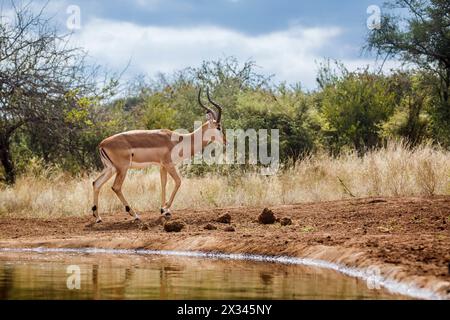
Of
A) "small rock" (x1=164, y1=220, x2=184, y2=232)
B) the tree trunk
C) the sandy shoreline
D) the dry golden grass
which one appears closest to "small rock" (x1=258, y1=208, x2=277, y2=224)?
the sandy shoreline

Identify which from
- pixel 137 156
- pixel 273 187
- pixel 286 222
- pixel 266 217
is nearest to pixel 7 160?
pixel 137 156

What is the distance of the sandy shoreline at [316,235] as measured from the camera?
1001 centimetres

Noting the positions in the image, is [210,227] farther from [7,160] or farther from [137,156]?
[7,160]

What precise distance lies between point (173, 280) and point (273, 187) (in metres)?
10.1

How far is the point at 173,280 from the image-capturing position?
381 inches

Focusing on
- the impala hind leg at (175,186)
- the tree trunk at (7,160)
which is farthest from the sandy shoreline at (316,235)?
the tree trunk at (7,160)

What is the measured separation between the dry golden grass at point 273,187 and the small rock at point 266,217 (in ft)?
10.3

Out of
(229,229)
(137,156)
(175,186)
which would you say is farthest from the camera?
(175,186)

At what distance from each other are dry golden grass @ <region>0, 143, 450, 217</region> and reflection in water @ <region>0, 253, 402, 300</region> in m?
6.87

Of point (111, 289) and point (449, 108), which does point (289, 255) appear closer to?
point (111, 289)

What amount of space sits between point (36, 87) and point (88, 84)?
2020 mm

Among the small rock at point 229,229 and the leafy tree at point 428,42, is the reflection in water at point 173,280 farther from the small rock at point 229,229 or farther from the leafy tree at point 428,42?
the leafy tree at point 428,42

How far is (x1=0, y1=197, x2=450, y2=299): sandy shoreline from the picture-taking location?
32.8 feet
